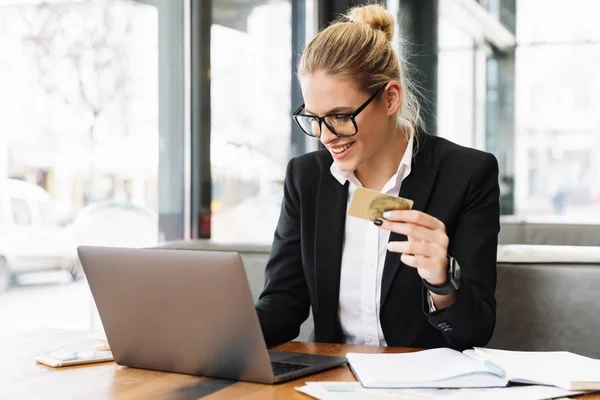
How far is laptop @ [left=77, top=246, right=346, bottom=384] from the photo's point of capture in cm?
133

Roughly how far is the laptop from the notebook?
12 cm

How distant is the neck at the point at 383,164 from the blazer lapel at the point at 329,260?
86 millimetres

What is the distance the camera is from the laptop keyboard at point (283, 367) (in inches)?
55.4

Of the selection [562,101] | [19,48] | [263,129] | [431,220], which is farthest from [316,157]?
[562,101]

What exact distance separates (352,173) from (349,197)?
63 mm

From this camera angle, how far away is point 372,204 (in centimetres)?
140

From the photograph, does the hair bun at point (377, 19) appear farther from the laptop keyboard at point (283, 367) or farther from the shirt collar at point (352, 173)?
the laptop keyboard at point (283, 367)

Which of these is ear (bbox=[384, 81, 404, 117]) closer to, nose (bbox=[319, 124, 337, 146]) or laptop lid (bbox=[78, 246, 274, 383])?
nose (bbox=[319, 124, 337, 146])

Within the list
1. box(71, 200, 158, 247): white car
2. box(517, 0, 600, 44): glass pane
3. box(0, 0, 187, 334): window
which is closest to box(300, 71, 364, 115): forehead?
box(0, 0, 187, 334): window

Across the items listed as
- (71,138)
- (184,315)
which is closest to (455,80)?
(71,138)

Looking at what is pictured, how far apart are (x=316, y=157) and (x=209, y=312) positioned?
2.93ft

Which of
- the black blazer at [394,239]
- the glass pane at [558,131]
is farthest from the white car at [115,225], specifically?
the glass pane at [558,131]

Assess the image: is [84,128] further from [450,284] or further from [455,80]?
[455,80]

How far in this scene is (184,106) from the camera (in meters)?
3.79
